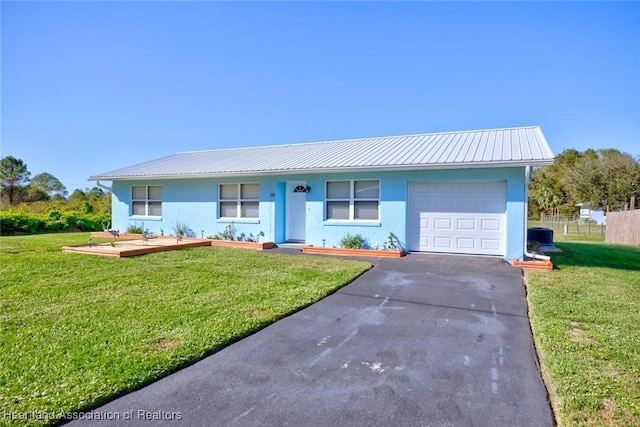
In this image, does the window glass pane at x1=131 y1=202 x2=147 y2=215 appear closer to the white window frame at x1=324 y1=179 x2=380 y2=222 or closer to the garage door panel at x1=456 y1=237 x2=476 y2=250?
the white window frame at x1=324 y1=179 x2=380 y2=222

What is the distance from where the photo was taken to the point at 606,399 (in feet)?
9.52

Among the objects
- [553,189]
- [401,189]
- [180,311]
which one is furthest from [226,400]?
[553,189]

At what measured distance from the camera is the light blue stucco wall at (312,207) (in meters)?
9.66

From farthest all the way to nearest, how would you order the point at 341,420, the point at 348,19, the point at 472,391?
the point at 348,19, the point at 472,391, the point at 341,420

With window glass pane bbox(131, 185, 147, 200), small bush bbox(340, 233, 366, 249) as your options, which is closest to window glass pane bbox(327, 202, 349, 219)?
small bush bbox(340, 233, 366, 249)

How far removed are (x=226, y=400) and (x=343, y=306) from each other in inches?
120

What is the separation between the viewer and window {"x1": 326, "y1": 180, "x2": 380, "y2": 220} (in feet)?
37.7

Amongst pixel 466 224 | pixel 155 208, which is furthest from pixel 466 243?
pixel 155 208

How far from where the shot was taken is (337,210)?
12.0 m

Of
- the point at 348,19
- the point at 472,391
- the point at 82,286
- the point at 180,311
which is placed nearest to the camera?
the point at 472,391

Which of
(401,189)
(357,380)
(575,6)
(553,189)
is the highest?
(575,6)

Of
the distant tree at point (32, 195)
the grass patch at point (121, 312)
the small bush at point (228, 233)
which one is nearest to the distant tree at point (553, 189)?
the small bush at point (228, 233)

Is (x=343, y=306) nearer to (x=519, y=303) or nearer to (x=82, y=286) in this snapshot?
(x=519, y=303)

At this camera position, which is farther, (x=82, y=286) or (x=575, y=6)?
Result: (x=575, y=6)
